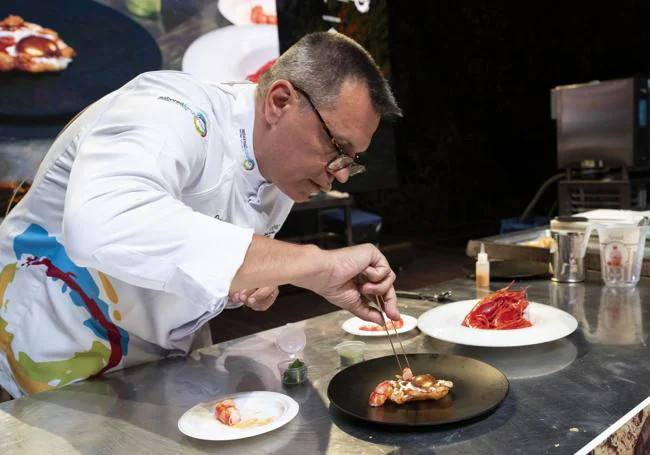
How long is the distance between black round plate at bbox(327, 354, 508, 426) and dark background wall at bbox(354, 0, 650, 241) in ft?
17.7

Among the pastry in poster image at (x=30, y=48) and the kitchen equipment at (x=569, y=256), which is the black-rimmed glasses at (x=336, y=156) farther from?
the pastry in poster image at (x=30, y=48)

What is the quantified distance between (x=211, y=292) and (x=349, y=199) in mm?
3895

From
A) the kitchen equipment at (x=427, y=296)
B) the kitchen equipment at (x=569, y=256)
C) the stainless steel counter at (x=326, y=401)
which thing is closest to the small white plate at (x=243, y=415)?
the stainless steel counter at (x=326, y=401)

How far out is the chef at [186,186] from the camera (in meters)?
1.07

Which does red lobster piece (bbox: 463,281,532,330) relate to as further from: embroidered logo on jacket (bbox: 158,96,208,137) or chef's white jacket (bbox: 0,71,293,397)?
embroidered logo on jacket (bbox: 158,96,208,137)

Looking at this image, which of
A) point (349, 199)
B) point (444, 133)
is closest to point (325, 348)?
point (349, 199)

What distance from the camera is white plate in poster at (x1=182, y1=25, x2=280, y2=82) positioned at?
13.3 ft

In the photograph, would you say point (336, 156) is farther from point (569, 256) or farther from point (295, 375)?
point (569, 256)

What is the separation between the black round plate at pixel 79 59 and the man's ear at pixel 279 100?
2.74 meters

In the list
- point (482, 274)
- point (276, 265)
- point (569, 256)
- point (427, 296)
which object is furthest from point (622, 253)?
point (276, 265)

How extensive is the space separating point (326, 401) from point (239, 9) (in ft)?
12.2

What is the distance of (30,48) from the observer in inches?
134

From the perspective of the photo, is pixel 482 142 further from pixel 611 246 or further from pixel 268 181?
pixel 268 181

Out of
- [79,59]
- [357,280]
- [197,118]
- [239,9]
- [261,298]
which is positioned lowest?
[261,298]
